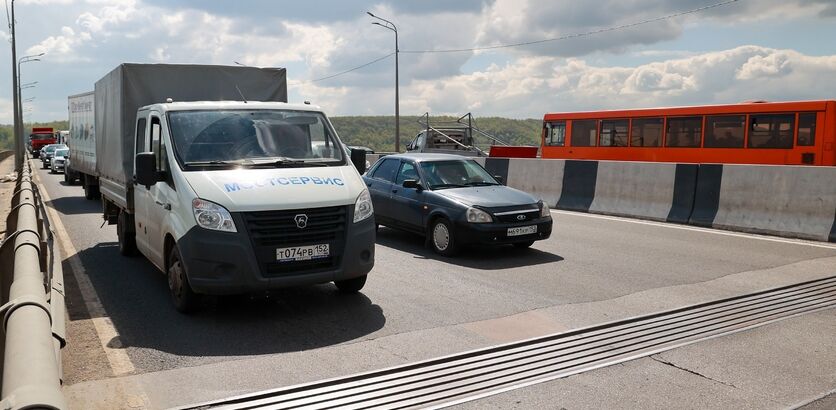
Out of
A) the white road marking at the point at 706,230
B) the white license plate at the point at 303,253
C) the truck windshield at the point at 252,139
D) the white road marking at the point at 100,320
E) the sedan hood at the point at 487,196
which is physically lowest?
the white road marking at the point at 100,320

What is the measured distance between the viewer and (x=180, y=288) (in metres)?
6.41

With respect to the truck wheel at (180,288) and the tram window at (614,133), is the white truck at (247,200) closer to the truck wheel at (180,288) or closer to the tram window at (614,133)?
the truck wheel at (180,288)

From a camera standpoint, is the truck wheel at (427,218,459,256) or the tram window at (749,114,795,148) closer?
the truck wheel at (427,218,459,256)

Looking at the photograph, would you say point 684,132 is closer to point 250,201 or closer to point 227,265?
point 250,201

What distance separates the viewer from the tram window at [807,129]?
61.3 feet

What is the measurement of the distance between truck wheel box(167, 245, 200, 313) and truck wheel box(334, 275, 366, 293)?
4.68 ft

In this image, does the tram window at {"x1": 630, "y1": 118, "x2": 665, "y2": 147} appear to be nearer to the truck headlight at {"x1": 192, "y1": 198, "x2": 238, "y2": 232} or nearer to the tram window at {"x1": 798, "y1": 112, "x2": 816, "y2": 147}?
the tram window at {"x1": 798, "y1": 112, "x2": 816, "y2": 147}

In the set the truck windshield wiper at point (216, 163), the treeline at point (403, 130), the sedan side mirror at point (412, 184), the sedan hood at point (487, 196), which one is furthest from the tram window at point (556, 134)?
the treeline at point (403, 130)

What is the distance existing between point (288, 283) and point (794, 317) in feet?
14.7

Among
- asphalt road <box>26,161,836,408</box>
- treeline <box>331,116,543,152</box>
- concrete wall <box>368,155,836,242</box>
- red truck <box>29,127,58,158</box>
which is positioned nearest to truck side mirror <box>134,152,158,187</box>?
asphalt road <box>26,161,836,408</box>

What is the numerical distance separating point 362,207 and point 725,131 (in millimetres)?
17188

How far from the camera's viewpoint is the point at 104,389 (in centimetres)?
450

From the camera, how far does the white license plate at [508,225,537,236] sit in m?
9.20

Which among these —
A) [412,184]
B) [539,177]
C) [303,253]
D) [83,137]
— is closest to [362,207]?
[303,253]
